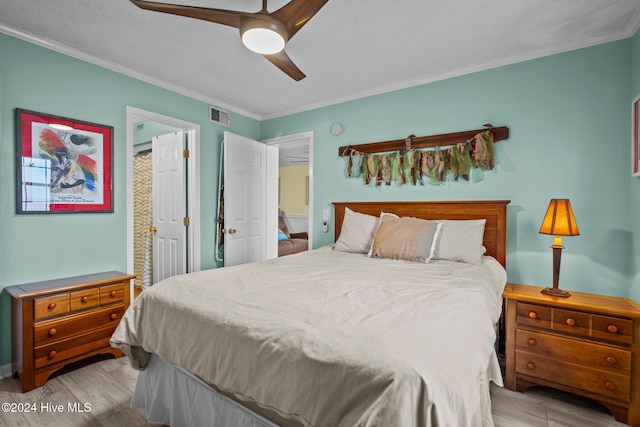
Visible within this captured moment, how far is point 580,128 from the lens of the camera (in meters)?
2.32

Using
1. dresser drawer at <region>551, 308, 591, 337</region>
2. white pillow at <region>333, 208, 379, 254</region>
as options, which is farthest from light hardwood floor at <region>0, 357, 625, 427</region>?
white pillow at <region>333, 208, 379, 254</region>

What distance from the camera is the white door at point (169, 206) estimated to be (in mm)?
3406

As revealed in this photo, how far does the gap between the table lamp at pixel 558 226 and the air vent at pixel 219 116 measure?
3411mm

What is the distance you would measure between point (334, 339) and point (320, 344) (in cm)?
5

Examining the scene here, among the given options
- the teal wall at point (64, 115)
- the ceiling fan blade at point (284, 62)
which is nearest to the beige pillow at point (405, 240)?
the ceiling fan blade at point (284, 62)

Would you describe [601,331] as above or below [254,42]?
below

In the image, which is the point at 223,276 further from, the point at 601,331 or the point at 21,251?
the point at 601,331

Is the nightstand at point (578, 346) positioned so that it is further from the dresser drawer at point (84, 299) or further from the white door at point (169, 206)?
the white door at point (169, 206)

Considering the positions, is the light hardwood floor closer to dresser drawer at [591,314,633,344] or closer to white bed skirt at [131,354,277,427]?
white bed skirt at [131,354,277,427]

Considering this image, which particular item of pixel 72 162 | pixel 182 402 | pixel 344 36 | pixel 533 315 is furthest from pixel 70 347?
pixel 533 315

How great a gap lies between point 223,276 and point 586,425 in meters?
2.26

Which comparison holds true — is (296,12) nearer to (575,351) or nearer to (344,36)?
(344,36)

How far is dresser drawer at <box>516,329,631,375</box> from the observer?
1793 mm

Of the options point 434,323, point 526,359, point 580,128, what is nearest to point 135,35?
point 434,323
